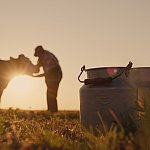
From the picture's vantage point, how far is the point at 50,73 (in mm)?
14703

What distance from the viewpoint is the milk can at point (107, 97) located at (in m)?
4.54

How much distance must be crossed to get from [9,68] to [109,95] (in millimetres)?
12614

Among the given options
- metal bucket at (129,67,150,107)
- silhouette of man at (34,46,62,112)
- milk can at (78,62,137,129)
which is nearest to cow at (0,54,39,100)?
silhouette of man at (34,46,62,112)

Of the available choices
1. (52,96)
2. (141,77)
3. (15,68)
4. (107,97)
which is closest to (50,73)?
(52,96)

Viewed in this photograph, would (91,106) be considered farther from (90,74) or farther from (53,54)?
(53,54)

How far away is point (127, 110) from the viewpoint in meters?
4.55

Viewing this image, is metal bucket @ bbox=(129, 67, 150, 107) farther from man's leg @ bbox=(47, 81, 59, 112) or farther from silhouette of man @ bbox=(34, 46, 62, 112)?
man's leg @ bbox=(47, 81, 59, 112)

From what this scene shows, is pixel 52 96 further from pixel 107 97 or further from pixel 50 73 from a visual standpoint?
pixel 107 97

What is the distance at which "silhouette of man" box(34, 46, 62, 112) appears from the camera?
47.5ft

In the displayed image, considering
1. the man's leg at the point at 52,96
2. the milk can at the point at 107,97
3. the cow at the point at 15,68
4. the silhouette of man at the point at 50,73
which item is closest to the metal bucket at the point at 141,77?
the milk can at the point at 107,97

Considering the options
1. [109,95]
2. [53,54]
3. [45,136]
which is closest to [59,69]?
[53,54]

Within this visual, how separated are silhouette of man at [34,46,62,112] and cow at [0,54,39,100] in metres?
1.73

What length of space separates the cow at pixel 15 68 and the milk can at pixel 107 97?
11.5 meters

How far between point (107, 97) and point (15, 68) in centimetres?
1275
